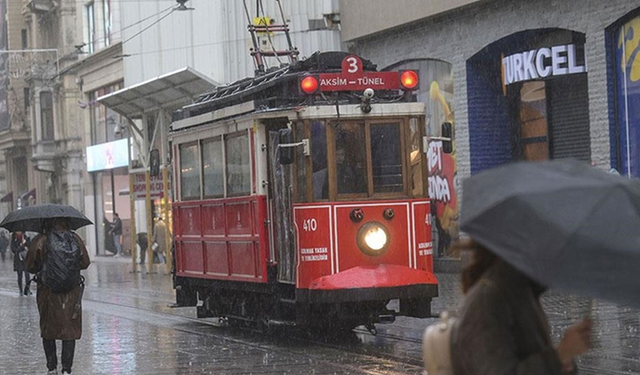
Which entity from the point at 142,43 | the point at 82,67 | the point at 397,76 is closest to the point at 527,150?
the point at 397,76

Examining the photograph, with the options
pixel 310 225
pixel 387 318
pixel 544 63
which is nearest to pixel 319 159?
pixel 310 225

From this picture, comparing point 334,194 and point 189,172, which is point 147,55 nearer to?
point 189,172

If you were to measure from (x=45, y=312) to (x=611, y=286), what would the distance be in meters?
9.42

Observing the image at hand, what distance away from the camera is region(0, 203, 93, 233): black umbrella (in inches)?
509

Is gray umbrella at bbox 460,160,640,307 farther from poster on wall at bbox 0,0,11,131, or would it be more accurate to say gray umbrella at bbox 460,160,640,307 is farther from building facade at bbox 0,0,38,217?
poster on wall at bbox 0,0,11,131

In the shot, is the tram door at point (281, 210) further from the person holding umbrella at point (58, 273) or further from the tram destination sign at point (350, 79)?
the person holding umbrella at point (58, 273)

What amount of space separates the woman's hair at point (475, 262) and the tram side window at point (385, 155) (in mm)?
11355

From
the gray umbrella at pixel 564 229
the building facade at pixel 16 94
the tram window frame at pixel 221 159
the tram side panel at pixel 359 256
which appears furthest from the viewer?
the building facade at pixel 16 94

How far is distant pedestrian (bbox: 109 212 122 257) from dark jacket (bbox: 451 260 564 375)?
1711 inches

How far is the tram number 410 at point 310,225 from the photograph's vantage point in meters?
15.5

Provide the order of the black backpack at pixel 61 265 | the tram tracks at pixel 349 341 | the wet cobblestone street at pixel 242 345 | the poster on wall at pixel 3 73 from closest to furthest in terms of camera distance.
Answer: the black backpack at pixel 61 265 → the wet cobblestone street at pixel 242 345 → the tram tracks at pixel 349 341 → the poster on wall at pixel 3 73

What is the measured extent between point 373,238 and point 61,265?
417cm

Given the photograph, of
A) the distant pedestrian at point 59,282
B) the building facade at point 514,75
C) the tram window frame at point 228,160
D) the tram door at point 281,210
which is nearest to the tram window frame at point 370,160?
the tram door at point 281,210

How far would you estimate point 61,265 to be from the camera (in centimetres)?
1263
